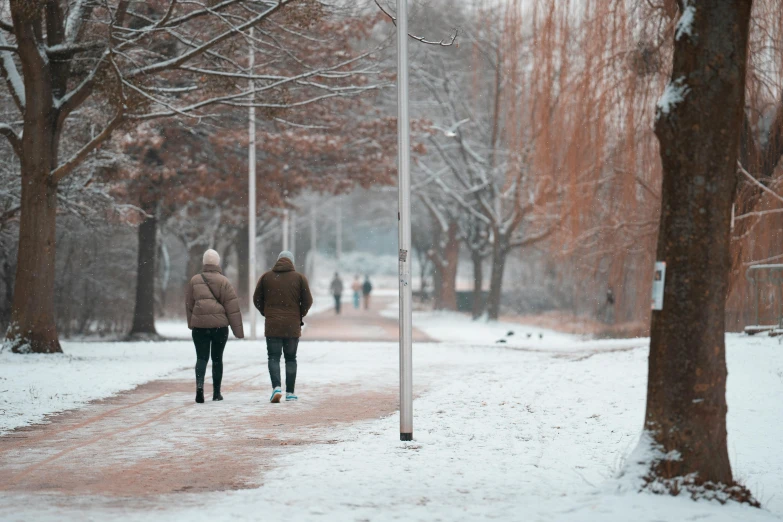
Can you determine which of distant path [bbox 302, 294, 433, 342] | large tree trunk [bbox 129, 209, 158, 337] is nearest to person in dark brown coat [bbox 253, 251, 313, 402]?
distant path [bbox 302, 294, 433, 342]

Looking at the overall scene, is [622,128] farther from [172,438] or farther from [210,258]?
[172,438]

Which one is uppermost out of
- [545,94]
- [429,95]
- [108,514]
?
[429,95]

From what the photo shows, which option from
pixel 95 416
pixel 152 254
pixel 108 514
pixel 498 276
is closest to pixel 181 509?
pixel 108 514

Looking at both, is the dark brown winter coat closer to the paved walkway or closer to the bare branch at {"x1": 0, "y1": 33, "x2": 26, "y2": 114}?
the paved walkway

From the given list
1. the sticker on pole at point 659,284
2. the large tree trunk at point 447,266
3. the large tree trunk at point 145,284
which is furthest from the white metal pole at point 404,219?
the large tree trunk at point 447,266

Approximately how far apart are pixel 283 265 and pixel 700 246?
6.84 meters

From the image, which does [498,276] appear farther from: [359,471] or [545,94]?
[359,471]

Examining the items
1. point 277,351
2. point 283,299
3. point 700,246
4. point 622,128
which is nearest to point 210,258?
point 283,299

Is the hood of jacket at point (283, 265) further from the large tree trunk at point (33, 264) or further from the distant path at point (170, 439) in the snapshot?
the large tree trunk at point (33, 264)

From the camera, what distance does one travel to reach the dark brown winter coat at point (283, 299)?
42.5ft

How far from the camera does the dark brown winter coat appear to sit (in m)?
13.0

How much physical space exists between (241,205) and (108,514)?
26594 mm

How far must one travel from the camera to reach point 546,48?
1933cm

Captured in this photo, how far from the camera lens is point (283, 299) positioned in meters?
13.0
